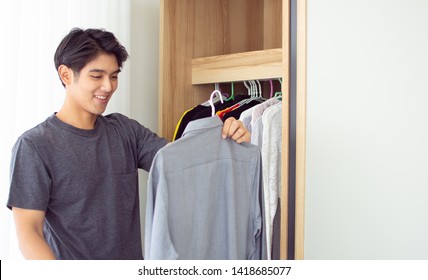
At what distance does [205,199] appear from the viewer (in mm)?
1306

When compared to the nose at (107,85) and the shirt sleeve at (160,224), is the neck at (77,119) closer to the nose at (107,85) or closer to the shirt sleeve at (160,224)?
the nose at (107,85)

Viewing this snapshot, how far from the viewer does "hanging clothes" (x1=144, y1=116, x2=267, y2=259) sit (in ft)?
4.04

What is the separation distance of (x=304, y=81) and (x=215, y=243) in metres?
0.70

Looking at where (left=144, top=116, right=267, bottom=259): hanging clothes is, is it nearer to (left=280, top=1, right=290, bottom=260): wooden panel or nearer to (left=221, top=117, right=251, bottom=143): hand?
(left=221, top=117, right=251, bottom=143): hand

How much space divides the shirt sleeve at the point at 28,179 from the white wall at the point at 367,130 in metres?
0.92

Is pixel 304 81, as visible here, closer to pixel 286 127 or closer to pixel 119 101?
pixel 286 127

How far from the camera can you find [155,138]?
172 centimetres

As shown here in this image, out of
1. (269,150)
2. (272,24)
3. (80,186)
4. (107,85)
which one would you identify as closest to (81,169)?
(80,186)

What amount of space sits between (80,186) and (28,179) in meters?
0.17

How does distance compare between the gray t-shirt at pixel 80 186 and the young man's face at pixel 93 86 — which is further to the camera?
the young man's face at pixel 93 86

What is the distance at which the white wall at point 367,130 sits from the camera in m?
1.59

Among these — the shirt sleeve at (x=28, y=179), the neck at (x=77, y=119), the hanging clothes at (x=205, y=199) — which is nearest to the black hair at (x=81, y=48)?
the neck at (x=77, y=119)

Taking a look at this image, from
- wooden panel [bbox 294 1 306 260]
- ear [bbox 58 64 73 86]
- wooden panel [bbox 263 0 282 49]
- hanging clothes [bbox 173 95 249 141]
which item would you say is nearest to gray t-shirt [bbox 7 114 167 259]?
ear [bbox 58 64 73 86]
